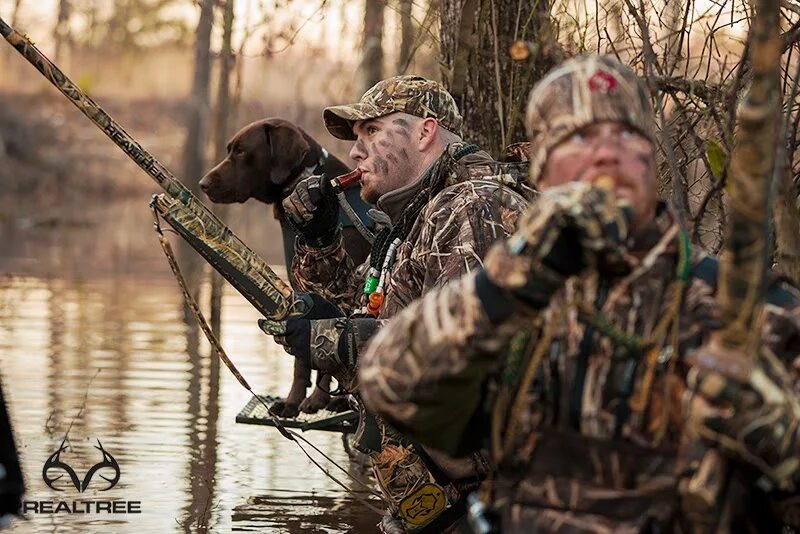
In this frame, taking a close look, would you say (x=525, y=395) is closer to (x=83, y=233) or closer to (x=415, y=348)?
(x=415, y=348)

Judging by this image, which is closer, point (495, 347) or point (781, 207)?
point (495, 347)

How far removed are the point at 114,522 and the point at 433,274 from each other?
9.14 ft

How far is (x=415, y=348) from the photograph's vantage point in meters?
3.44

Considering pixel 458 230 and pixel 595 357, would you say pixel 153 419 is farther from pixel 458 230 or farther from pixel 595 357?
pixel 595 357

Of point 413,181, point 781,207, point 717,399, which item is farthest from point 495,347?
point 413,181

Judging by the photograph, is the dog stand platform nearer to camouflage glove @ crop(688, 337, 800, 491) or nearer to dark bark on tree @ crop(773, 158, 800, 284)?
dark bark on tree @ crop(773, 158, 800, 284)

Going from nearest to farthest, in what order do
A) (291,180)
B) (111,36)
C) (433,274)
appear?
1. (433,274)
2. (291,180)
3. (111,36)

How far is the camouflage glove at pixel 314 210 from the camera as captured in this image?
8.04 m

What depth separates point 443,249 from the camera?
5.97 metres

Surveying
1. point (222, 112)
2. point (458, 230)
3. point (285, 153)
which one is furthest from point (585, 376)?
point (222, 112)

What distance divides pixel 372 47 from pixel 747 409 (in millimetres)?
14330

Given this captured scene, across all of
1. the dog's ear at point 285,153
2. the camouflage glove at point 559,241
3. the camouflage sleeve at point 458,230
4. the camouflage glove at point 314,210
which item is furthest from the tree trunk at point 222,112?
the camouflage glove at point 559,241

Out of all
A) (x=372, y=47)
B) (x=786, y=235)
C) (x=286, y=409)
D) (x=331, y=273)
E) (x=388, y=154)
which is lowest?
(x=286, y=409)

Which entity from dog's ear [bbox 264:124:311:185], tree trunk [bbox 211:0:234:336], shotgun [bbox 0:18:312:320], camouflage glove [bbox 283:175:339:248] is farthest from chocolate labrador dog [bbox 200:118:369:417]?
tree trunk [bbox 211:0:234:336]
